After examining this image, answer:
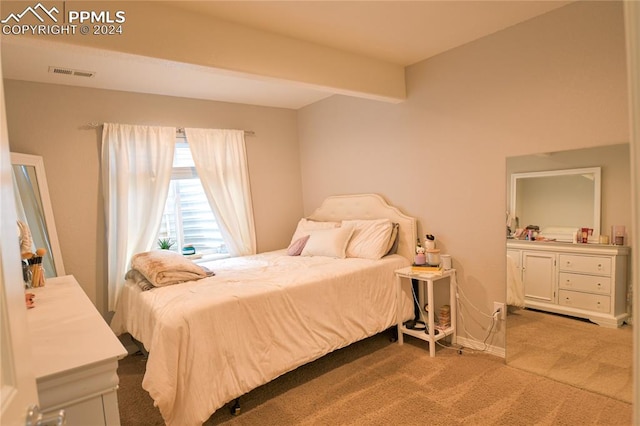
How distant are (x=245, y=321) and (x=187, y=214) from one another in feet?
6.54

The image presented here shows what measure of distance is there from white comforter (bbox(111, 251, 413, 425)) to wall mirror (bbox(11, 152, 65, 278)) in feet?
2.05

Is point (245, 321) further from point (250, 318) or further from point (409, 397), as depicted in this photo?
point (409, 397)

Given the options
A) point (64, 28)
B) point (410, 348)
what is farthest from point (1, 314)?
point (410, 348)

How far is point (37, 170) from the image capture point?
280 centimetres

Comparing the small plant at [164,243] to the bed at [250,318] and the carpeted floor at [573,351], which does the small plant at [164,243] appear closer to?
the bed at [250,318]

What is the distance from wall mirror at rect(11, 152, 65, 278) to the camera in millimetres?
2652

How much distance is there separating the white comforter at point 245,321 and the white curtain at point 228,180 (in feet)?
2.50

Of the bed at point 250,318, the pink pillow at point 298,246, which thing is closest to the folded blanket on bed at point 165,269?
the bed at point 250,318

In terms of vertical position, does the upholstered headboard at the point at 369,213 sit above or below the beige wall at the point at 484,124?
below

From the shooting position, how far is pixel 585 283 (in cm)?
236

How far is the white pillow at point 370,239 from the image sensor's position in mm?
3156

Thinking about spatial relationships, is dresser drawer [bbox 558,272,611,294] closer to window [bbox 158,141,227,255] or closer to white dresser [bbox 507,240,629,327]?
white dresser [bbox 507,240,629,327]

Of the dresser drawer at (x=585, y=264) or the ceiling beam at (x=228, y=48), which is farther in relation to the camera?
the dresser drawer at (x=585, y=264)

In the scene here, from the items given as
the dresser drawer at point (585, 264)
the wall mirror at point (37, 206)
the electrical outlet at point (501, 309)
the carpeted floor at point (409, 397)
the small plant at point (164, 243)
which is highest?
the wall mirror at point (37, 206)
